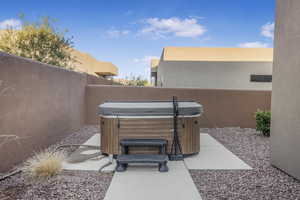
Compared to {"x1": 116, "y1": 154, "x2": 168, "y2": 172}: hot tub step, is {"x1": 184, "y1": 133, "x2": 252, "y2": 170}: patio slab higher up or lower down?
lower down

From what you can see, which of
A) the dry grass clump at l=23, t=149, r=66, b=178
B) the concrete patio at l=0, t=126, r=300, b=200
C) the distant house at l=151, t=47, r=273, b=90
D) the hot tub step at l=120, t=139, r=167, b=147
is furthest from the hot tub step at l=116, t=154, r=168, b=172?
the distant house at l=151, t=47, r=273, b=90

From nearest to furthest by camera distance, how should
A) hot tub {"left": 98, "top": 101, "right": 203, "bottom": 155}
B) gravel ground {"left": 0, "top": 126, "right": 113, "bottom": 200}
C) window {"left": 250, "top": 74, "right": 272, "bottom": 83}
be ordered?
gravel ground {"left": 0, "top": 126, "right": 113, "bottom": 200}, hot tub {"left": 98, "top": 101, "right": 203, "bottom": 155}, window {"left": 250, "top": 74, "right": 272, "bottom": 83}

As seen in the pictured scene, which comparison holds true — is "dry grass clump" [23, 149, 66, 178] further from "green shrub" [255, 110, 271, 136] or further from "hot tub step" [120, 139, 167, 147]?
"green shrub" [255, 110, 271, 136]

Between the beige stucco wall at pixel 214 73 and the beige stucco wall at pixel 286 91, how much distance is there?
965cm

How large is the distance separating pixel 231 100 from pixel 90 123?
13.9 ft

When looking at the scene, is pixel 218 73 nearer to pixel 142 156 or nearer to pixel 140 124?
pixel 140 124

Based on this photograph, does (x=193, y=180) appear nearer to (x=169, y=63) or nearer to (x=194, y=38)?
(x=169, y=63)

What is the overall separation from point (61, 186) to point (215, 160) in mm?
2355

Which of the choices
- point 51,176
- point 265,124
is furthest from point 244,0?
point 51,176

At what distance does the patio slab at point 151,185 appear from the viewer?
2529 mm

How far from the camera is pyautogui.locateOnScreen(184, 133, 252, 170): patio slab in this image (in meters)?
3.54

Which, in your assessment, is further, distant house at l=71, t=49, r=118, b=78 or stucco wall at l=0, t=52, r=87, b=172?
distant house at l=71, t=49, r=118, b=78

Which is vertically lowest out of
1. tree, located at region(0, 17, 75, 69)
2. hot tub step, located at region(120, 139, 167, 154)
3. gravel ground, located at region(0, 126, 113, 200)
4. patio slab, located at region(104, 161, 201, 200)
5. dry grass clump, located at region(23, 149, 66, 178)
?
gravel ground, located at region(0, 126, 113, 200)

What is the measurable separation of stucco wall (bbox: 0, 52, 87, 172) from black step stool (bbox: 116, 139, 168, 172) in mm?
1488
